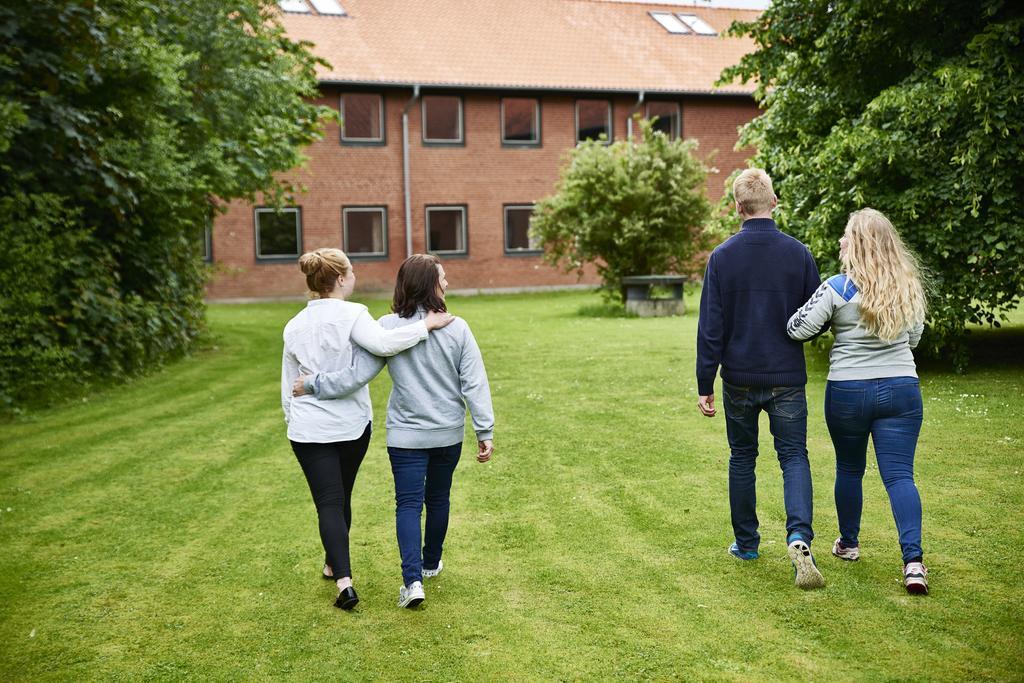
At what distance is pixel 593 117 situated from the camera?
108 feet

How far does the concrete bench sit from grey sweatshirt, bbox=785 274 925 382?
1569 centimetres

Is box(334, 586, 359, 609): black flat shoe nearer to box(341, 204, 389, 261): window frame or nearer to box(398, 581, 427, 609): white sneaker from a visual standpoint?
box(398, 581, 427, 609): white sneaker

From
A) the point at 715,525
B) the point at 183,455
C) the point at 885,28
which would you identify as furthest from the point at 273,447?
the point at 885,28

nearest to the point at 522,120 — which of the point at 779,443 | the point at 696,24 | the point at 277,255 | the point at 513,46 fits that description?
the point at 513,46

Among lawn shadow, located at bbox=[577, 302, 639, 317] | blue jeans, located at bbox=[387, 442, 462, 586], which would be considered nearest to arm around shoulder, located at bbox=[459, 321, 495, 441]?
blue jeans, located at bbox=[387, 442, 462, 586]

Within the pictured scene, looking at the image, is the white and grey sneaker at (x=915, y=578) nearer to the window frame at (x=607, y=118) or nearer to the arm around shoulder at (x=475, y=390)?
the arm around shoulder at (x=475, y=390)

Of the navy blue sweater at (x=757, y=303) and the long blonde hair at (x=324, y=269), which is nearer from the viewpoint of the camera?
the long blonde hair at (x=324, y=269)

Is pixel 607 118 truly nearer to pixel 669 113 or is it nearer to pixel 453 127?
pixel 669 113

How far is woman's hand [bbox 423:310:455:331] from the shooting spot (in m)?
4.70

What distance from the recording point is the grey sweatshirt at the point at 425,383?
4711 millimetres

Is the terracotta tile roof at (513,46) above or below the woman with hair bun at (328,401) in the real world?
above

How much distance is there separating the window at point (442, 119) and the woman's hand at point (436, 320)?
1060 inches

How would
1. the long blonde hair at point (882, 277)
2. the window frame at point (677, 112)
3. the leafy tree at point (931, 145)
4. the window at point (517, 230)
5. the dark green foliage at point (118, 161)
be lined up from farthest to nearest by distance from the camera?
the window frame at point (677, 112), the window at point (517, 230), the dark green foliage at point (118, 161), the leafy tree at point (931, 145), the long blonde hair at point (882, 277)

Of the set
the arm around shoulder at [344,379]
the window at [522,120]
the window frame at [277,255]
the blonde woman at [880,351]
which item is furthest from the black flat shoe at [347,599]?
the window at [522,120]
